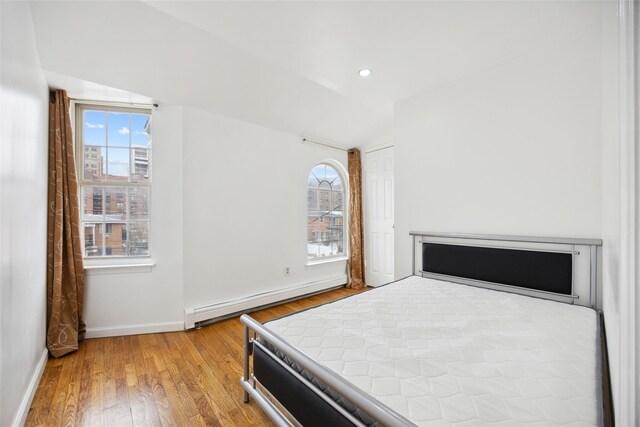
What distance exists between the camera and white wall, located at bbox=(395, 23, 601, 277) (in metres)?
1.96

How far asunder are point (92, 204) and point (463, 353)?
3285 mm

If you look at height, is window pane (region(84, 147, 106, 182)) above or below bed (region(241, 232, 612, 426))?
above

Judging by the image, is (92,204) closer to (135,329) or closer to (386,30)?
(135,329)

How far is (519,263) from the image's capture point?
86.6 inches

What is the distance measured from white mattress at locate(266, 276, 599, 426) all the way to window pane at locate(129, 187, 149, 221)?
6.82ft

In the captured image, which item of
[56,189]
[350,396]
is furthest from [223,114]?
[350,396]

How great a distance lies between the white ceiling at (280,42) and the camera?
1.76 meters

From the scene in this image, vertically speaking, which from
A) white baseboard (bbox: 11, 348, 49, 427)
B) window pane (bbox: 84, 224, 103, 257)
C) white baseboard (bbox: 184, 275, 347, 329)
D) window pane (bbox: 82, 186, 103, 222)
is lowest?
white baseboard (bbox: 11, 348, 49, 427)

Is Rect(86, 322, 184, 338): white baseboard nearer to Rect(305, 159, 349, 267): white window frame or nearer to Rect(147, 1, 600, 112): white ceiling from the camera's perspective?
Rect(305, 159, 349, 267): white window frame

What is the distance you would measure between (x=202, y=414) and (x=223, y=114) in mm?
2698

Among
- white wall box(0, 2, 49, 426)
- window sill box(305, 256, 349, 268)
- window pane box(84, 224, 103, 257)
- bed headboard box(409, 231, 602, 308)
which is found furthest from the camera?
window sill box(305, 256, 349, 268)

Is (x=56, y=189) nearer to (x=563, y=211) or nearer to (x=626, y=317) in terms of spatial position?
(x=626, y=317)

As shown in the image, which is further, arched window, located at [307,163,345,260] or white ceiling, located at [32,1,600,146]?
arched window, located at [307,163,345,260]

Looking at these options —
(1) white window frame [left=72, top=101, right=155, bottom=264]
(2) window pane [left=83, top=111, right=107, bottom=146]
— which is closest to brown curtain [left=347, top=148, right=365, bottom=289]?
(1) white window frame [left=72, top=101, right=155, bottom=264]
